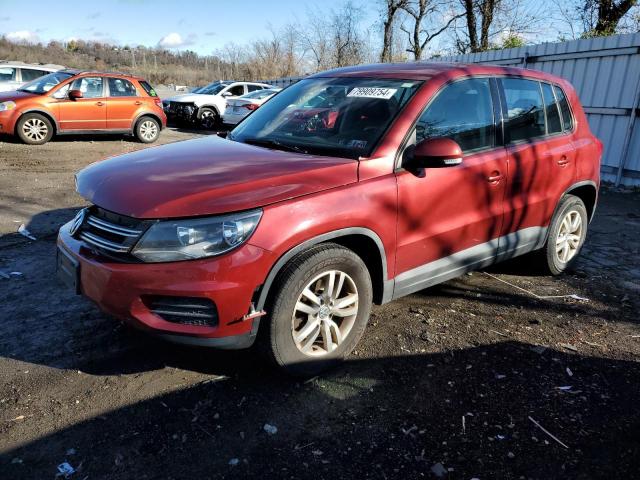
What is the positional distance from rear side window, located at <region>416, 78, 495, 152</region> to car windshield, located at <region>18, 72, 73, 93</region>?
411 inches

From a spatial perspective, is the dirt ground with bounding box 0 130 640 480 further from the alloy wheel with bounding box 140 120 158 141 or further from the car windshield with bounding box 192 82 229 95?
the car windshield with bounding box 192 82 229 95

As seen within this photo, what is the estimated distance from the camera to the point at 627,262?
5.29 metres

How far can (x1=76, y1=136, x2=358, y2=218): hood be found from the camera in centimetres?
256

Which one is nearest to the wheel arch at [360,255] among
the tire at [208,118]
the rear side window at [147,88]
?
the rear side window at [147,88]

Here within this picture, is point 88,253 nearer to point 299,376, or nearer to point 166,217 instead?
point 166,217

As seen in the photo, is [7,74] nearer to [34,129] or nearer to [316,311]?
[34,129]

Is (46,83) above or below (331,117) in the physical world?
above

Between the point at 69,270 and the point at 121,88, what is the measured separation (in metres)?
10.6

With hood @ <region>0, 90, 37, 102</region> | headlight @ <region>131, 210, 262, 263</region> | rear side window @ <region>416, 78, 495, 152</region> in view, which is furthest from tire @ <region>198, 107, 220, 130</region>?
headlight @ <region>131, 210, 262, 263</region>

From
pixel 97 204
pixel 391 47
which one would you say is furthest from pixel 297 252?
pixel 391 47

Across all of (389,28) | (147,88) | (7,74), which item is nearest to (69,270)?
(147,88)

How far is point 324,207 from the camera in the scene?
2764mm

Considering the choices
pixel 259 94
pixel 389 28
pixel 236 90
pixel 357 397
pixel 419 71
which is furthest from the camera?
pixel 389 28

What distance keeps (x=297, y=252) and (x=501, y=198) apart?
6.08 feet
